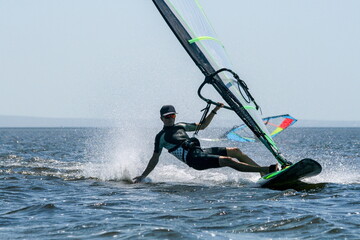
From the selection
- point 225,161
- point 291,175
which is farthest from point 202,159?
point 291,175

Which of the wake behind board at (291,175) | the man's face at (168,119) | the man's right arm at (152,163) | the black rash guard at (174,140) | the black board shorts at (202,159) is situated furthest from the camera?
the man's right arm at (152,163)

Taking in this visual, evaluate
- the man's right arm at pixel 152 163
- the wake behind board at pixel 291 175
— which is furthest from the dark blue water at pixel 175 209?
the wake behind board at pixel 291 175

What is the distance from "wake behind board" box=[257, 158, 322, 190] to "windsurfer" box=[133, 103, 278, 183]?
223mm

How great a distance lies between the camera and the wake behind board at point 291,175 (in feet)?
29.2

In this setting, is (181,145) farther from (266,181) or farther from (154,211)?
(154,211)

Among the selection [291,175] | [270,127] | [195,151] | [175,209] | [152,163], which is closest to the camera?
[175,209]

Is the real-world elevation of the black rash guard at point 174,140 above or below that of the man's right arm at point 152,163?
above

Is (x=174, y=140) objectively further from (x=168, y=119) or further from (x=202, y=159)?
(x=202, y=159)

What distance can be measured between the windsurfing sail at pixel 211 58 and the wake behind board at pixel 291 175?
1.58 feet

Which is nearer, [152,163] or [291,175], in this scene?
[291,175]

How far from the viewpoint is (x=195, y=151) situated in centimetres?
960

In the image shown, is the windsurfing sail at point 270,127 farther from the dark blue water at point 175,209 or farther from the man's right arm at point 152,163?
the man's right arm at point 152,163

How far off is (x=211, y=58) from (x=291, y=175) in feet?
7.67

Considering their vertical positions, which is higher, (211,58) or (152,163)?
(211,58)
